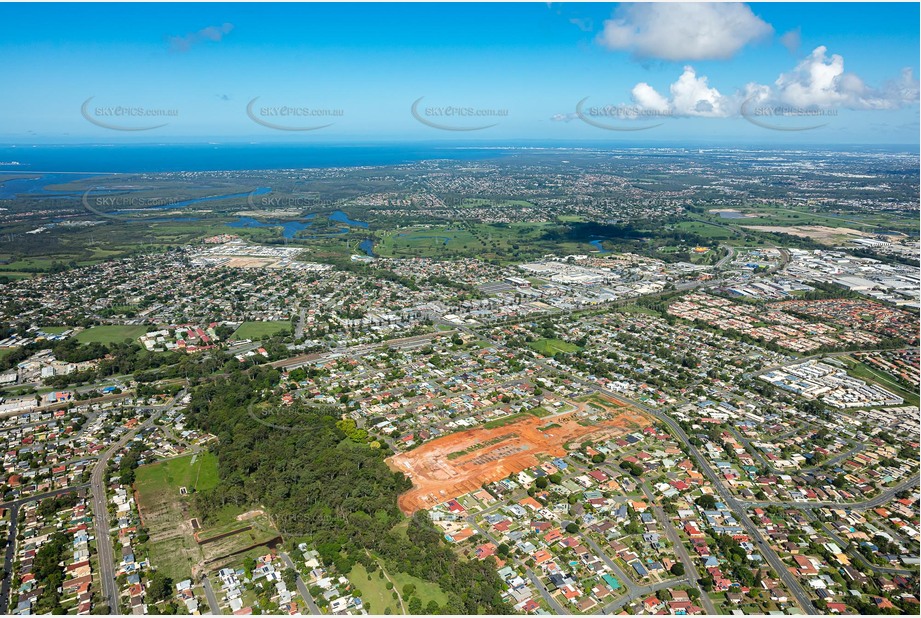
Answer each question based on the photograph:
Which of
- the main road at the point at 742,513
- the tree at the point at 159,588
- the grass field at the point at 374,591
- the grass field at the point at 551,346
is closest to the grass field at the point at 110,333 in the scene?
the tree at the point at 159,588

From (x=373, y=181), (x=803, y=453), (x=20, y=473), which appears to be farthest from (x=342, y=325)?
(x=373, y=181)

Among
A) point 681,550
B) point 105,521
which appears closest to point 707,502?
point 681,550

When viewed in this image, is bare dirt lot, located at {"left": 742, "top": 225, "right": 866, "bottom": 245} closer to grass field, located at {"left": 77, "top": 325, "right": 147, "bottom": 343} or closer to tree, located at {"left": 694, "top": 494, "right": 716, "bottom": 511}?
tree, located at {"left": 694, "top": 494, "right": 716, "bottom": 511}

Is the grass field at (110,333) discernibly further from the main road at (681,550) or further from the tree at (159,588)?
the main road at (681,550)

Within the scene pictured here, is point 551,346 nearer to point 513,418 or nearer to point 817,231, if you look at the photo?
point 513,418

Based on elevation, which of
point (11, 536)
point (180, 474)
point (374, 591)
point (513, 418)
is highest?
point (11, 536)
